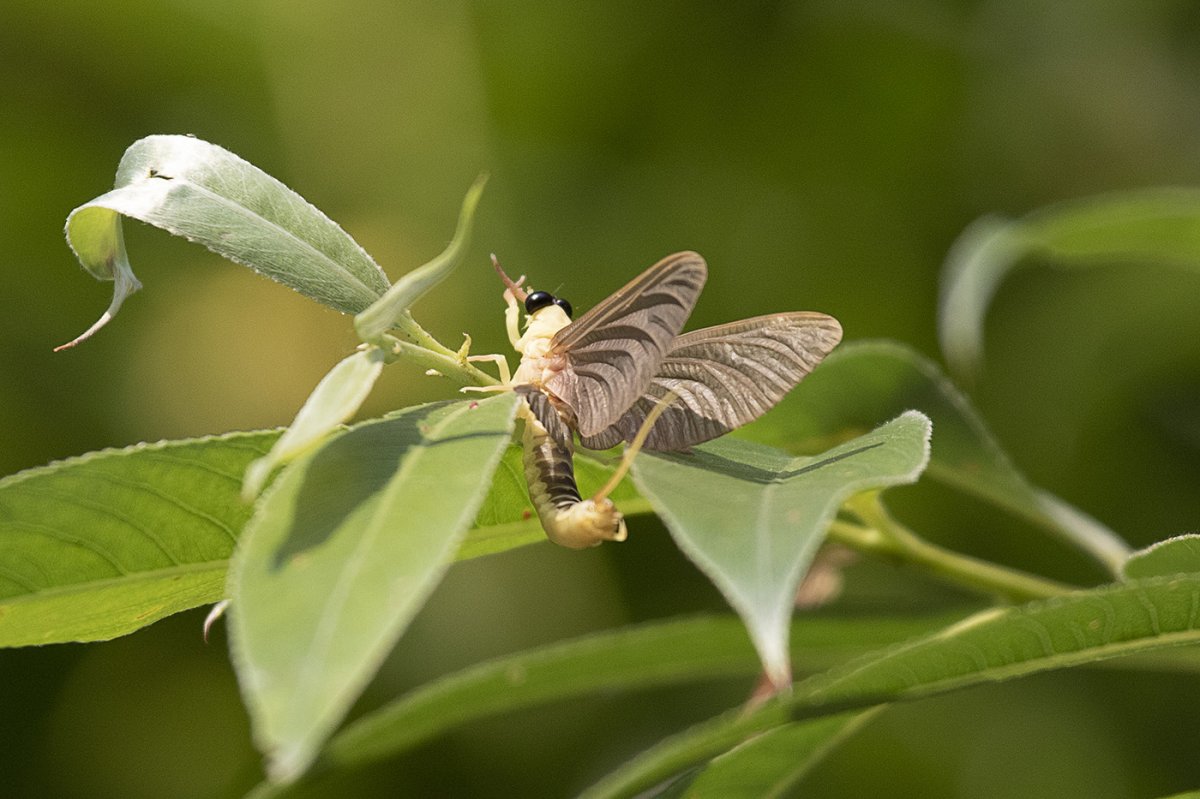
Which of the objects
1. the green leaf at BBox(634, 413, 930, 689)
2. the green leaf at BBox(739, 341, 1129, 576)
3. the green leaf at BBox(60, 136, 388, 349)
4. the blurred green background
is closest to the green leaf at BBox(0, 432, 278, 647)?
the green leaf at BBox(60, 136, 388, 349)

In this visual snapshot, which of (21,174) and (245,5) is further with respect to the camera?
(245,5)

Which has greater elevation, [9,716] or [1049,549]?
[9,716]

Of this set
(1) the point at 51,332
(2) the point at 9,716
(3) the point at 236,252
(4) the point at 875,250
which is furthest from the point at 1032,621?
(1) the point at 51,332

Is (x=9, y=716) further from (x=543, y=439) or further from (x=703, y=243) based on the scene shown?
(x=543, y=439)

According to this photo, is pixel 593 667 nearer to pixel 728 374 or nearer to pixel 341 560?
pixel 728 374

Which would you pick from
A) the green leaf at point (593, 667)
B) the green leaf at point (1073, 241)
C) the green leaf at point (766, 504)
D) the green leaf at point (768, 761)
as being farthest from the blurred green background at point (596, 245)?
the green leaf at point (766, 504)

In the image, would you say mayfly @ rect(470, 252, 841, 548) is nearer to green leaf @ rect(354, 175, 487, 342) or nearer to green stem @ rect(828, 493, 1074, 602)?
green leaf @ rect(354, 175, 487, 342)
